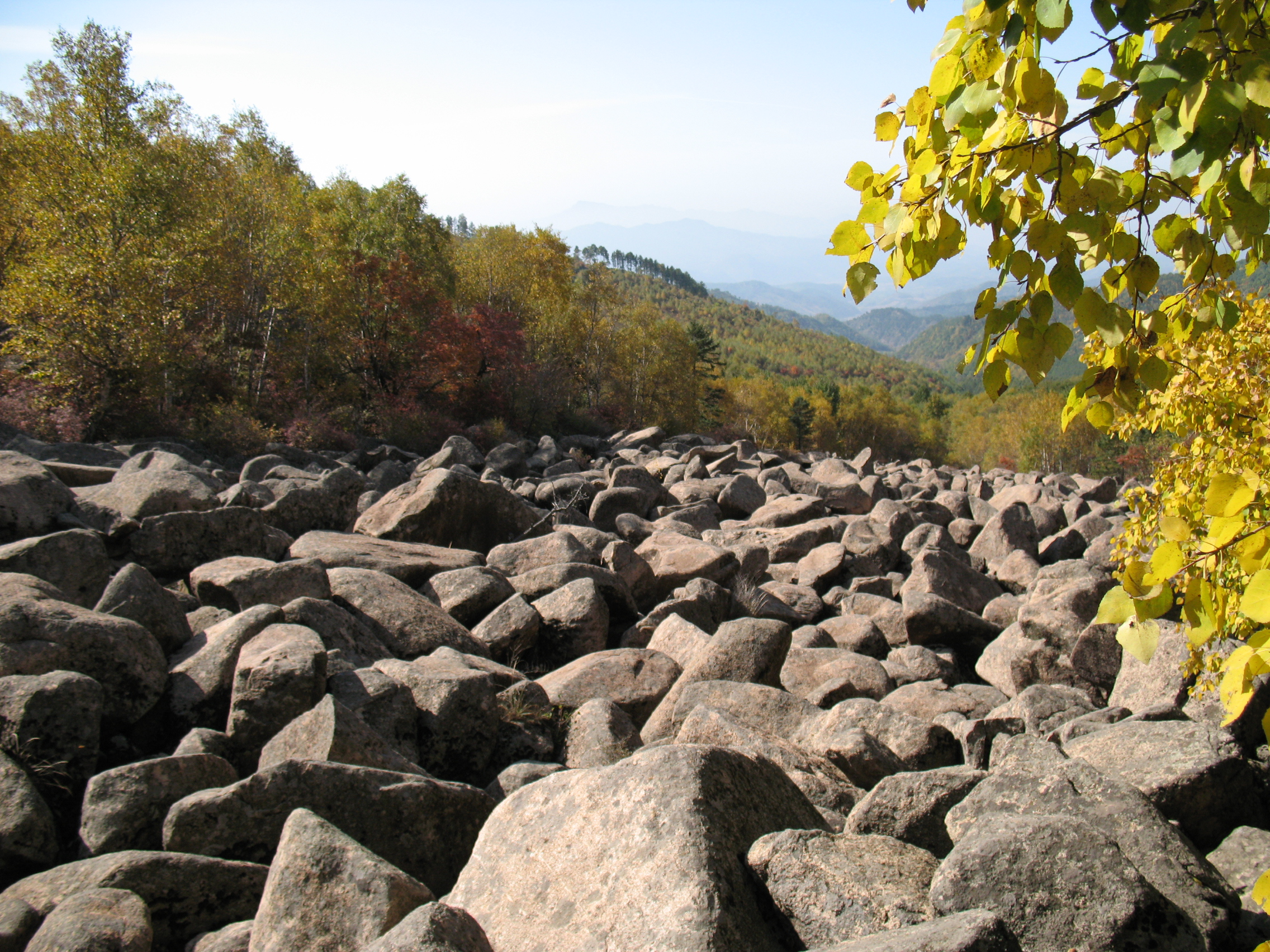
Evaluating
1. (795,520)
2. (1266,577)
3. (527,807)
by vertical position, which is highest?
(1266,577)

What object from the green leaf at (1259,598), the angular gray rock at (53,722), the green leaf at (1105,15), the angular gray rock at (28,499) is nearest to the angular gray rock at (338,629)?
the angular gray rock at (53,722)

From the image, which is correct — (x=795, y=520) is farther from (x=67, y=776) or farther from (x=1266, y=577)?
(x=1266, y=577)

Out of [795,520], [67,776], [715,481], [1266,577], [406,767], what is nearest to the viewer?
[1266,577]

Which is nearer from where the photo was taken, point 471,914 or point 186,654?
point 471,914

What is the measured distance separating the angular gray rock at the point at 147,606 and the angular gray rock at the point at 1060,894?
21.3ft

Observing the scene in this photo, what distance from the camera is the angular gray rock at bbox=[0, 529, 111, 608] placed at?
24.1 feet

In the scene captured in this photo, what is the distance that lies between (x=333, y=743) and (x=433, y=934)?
225 cm

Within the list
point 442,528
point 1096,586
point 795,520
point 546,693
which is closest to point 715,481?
point 795,520

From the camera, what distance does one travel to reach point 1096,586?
9109 millimetres

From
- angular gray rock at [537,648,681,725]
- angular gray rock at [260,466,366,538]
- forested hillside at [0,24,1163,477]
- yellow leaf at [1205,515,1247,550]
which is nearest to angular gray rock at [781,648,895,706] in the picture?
angular gray rock at [537,648,681,725]

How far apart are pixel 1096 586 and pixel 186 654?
9775 mm

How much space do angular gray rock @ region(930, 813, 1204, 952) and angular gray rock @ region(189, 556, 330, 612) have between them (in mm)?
6852

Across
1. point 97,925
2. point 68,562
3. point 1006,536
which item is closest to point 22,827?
point 97,925

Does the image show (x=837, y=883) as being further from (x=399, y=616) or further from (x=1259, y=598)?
(x=399, y=616)
